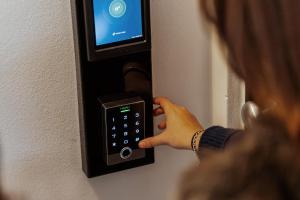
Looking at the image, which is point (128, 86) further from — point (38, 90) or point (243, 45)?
point (243, 45)

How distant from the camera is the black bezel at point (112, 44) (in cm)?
83

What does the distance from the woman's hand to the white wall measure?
0.11 ft

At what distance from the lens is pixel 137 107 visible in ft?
2.99

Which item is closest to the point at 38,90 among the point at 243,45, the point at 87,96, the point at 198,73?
the point at 87,96

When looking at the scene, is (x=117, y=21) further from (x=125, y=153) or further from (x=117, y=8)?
(x=125, y=153)

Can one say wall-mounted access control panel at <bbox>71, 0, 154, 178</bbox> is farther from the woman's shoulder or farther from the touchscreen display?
the woman's shoulder

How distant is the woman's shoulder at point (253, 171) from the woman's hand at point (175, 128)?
0.43 metres

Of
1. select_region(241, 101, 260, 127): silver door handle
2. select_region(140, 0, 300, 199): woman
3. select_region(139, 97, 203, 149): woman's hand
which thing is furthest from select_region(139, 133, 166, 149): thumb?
select_region(140, 0, 300, 199): woman

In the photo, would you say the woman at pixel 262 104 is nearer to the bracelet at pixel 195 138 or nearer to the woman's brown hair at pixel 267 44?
the woman's brown hair at pixel 267 44

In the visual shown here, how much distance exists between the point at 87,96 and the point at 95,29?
10cm

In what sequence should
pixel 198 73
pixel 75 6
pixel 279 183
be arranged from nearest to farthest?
1. pixel 279 183
2. pixel 75 6
3. pixel 198 73

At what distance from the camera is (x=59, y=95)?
898mm

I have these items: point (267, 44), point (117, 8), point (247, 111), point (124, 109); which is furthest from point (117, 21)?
point (267, 44)

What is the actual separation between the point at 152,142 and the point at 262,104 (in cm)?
41
